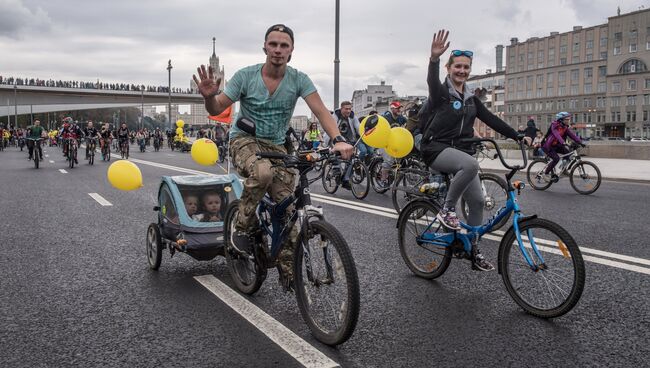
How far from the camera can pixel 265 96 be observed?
3.95 metres

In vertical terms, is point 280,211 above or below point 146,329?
above

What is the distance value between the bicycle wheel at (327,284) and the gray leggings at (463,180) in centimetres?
167

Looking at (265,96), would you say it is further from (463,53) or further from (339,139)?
(463,53)

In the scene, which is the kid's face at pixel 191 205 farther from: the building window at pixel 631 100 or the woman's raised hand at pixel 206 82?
the building window at pixel 631 100

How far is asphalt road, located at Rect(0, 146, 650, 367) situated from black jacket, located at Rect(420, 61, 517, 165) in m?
1.07

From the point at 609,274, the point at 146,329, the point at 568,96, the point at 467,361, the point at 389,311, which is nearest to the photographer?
the point at 467,361

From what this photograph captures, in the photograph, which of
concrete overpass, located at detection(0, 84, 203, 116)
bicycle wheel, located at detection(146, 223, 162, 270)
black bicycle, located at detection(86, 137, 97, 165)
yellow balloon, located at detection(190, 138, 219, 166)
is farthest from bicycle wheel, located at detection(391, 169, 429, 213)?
concrete overpass, located at detection(0, 84, 203, 116)

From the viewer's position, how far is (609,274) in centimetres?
477

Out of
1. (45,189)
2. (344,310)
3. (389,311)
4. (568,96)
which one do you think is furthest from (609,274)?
(568,96)

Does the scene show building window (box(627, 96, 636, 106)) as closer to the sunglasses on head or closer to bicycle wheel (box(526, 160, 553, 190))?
bicycle wheel (box(526, 160, 553, 190))

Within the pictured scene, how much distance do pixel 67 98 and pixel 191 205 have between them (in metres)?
78.4

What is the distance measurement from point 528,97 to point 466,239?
11104cm

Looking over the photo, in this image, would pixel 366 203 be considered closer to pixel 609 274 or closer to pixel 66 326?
pixel 609 274

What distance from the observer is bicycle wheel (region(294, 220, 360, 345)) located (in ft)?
9.95
